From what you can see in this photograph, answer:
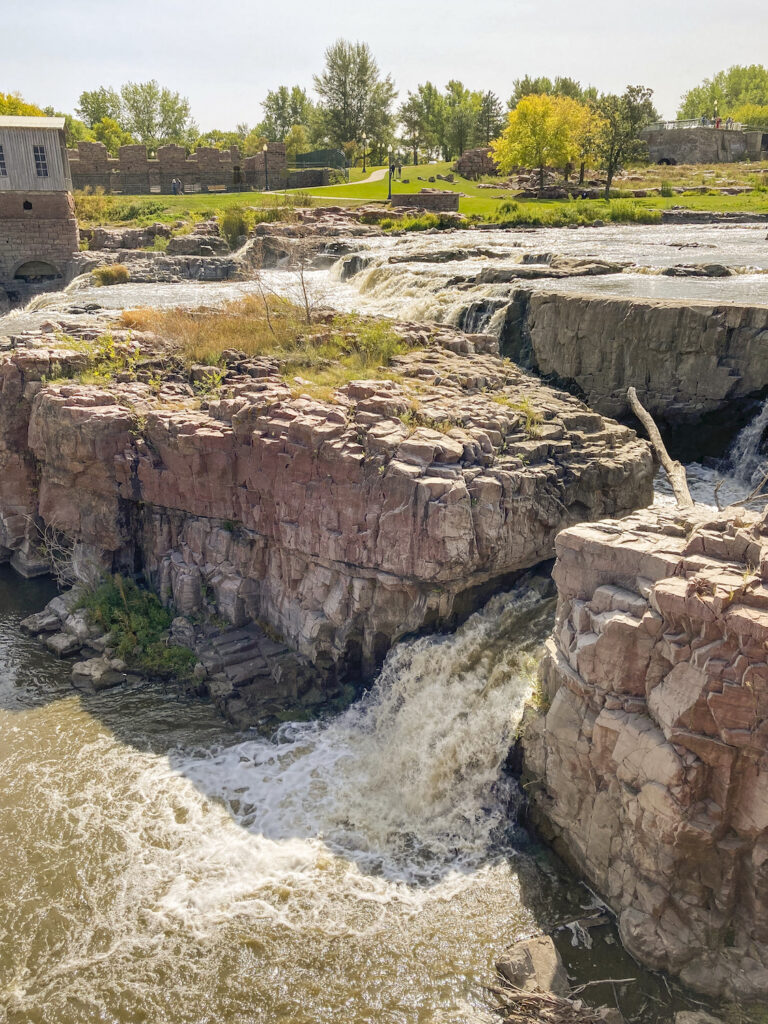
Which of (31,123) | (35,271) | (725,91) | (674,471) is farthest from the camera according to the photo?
(725,91)

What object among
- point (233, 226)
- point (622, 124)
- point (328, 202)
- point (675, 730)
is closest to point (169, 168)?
point (328, 202)

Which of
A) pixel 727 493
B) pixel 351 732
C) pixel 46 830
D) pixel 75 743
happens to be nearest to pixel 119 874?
pixel 46 830

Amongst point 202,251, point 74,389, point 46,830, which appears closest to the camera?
point 46,830

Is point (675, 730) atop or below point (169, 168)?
below

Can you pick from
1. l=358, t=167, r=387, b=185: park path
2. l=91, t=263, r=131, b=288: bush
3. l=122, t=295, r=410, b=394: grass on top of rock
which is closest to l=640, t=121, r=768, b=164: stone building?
l=358, t=167, r=387, b=185: park path

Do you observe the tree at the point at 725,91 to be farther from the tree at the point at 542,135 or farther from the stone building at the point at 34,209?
the stone building at the point at 34,209

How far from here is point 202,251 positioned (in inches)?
1315

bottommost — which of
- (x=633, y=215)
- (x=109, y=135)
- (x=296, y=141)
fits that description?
(x=633, y=215)

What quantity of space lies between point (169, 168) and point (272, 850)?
46.0 m

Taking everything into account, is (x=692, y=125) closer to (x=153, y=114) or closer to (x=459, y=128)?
(x=459, y=128)

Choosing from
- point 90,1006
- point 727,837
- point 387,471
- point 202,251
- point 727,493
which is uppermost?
point 202,251

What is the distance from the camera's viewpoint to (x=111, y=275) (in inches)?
1208

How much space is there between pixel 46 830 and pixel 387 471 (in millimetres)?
6089

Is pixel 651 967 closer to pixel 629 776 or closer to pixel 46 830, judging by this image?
pixel 629 776
